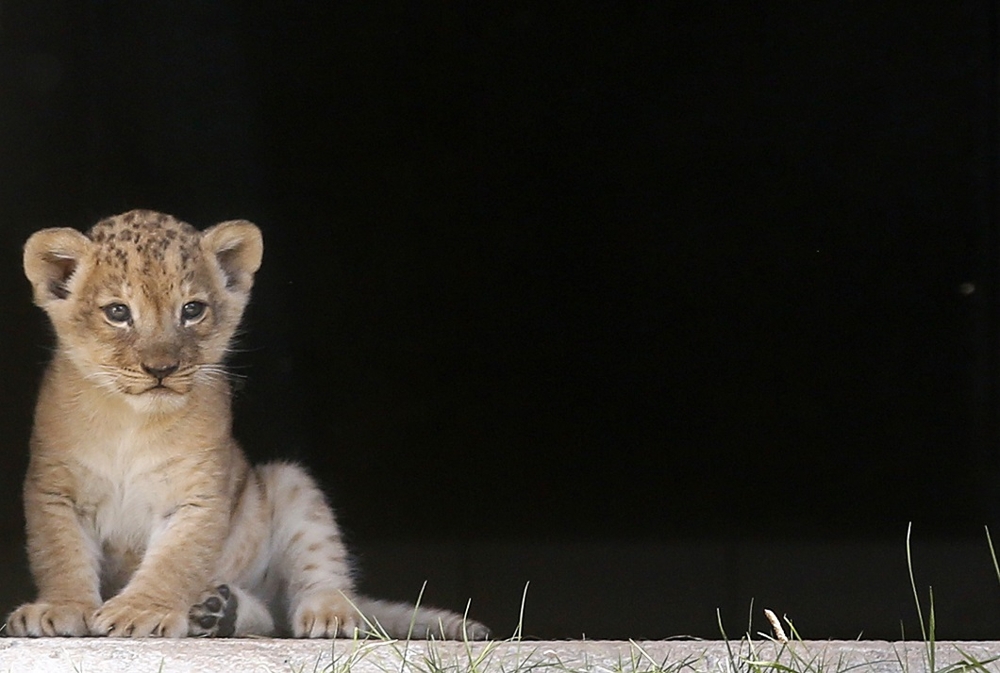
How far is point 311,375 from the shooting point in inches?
110

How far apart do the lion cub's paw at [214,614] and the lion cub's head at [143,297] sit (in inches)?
17.5

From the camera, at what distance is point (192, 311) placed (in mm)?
2725

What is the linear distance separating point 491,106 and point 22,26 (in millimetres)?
1118

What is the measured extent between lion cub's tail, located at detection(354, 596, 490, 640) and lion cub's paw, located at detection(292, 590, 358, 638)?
43 millimetres

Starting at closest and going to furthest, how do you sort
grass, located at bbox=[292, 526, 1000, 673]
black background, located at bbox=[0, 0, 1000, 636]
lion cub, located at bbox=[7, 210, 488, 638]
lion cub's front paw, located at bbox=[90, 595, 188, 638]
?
grass, located at bbox=[292, 526, 1000, 673] < lion cub's front paw, located at bbox=[90, 595, 188, 638] < lion cub, located at bbox=[7, 210, 488, 638] < black background, located at bbox=[0, 0, 1000, 636]

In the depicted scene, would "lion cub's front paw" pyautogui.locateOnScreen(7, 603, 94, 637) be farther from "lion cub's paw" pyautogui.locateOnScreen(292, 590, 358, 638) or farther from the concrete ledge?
"lion cub's paw" pyautogui.locateOnScreen(292, 590, 358, 638)

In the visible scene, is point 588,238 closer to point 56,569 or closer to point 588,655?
point 588,655

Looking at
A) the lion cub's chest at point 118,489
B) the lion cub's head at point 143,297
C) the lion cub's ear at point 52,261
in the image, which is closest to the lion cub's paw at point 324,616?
the lion cub's chest at point 118,489

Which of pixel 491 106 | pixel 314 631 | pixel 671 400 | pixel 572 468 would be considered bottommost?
pixel 314 631

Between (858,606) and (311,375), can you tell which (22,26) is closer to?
(311,375)

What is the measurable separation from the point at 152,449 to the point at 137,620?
1.26 feet

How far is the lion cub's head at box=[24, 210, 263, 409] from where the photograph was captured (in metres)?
2.68

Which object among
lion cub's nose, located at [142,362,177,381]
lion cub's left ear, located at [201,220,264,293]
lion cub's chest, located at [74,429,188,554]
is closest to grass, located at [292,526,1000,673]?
lion cub's chest, located at [74,429,188,554]

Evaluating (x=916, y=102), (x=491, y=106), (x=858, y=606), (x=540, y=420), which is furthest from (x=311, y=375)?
(x=916, y=102)
